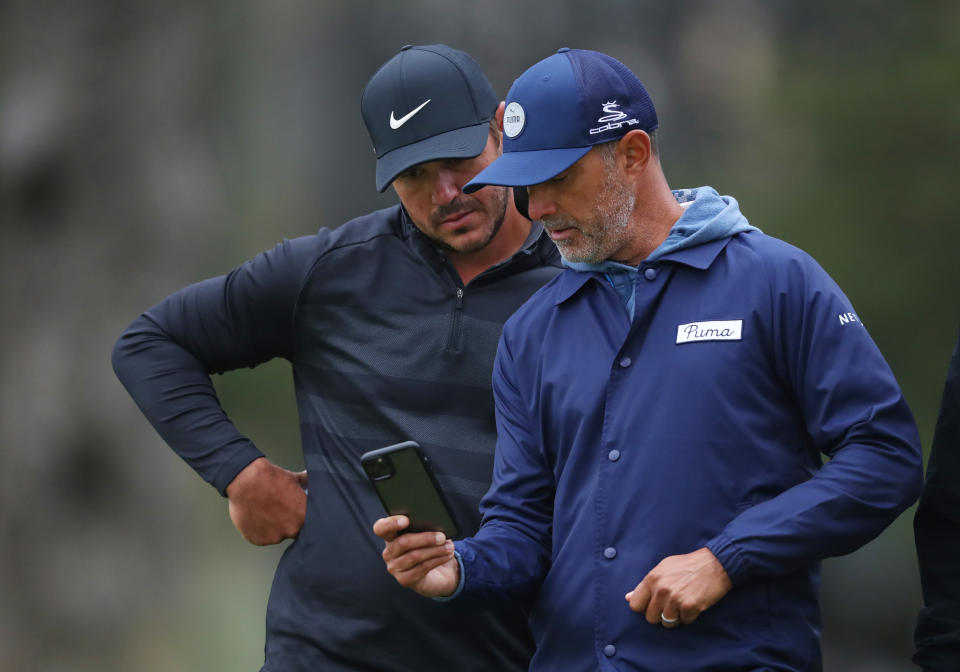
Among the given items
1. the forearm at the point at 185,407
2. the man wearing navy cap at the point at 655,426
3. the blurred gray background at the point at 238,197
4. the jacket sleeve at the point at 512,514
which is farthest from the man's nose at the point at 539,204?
the blurred gray background at the point at 238,197

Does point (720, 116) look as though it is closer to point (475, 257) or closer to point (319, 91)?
point (319, 91)

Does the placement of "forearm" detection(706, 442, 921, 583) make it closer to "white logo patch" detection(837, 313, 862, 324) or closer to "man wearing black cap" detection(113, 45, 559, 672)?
"white logo patch" detection(837, 313, 862, 324)

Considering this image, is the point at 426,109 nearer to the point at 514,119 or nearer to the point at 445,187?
the point at 445,187

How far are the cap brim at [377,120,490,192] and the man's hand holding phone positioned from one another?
31.5 inches

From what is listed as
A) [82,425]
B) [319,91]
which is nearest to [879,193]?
[319,91]

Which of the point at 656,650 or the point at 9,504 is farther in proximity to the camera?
the point at 9,504

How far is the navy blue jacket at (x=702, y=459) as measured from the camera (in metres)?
2.00

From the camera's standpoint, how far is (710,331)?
2.13 meters

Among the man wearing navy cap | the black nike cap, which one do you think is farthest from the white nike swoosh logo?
→ the man wearing navy cap

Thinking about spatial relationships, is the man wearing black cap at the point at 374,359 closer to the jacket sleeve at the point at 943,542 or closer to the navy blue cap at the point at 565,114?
the navy blue cap at the point at 565,114

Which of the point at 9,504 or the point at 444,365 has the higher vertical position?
the point at 444,365

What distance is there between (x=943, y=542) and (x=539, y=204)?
2.79 ft

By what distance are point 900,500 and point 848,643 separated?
297cm

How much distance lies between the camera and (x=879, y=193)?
16.0 feet
